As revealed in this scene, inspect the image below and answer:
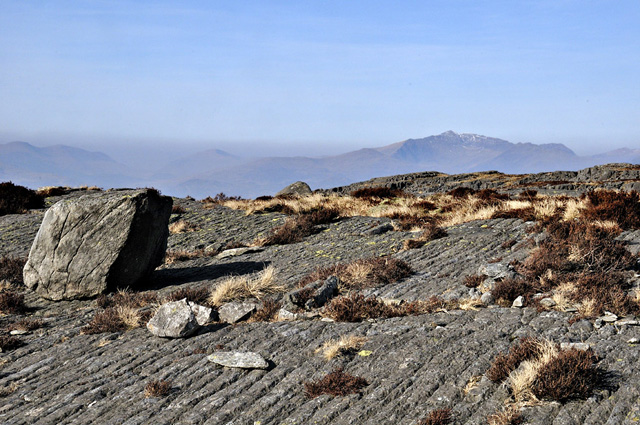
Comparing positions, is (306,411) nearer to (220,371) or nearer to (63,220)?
(220,371)

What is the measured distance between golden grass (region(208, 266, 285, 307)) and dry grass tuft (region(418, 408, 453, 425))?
6.29 meters

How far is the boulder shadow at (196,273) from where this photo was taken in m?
13.5

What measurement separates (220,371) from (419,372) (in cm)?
301

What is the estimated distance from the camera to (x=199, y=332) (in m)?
9.02

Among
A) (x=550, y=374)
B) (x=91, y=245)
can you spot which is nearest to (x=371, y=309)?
(x=550, y=374)

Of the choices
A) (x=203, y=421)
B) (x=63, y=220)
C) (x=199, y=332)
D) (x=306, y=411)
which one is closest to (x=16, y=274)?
(x=63, y=220)

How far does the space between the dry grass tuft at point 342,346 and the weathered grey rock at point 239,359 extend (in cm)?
95

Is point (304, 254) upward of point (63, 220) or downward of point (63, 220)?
downward

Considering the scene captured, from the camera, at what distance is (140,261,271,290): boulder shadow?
13.5m

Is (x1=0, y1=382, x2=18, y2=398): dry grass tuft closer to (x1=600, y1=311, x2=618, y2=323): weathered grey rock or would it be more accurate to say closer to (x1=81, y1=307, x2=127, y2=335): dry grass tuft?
(x1=81, y1=307, x2=127, y2=335): dry grass tuft

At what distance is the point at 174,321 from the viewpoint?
891cm

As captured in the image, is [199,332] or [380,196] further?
[380,196]

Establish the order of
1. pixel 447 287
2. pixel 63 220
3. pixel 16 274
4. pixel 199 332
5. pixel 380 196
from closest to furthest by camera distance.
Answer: pixel 199 332, pixel 447 287, pixel 63 220, pixel 16 274, pixel 380 196

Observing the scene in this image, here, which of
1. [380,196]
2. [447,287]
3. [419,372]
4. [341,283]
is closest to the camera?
[419,372]
